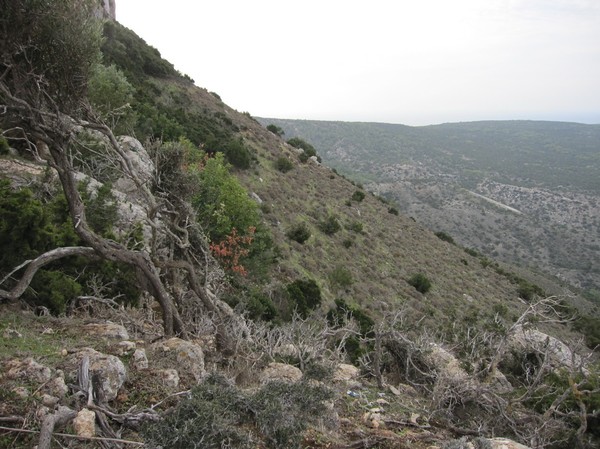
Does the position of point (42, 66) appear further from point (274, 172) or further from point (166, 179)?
point (274, 172)

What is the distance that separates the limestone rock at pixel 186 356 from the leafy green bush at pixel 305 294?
902 centimetres

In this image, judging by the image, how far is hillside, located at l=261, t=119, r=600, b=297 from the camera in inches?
2505

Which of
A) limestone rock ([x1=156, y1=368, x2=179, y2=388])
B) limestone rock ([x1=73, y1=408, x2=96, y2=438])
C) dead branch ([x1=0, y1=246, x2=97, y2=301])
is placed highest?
dead branch ([x1=0, y1=246, x2=97, y2=301])

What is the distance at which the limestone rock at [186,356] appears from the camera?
173 inches

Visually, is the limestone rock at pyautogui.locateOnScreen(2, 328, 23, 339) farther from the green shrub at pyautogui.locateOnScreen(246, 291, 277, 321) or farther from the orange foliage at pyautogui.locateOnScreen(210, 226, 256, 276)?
the orange foliage at pyautogui.locateOnScreen(210, 226, 256, 276)

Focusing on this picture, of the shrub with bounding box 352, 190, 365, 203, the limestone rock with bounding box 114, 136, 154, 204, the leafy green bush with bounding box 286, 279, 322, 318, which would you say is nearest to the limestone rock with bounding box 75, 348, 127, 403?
the limestone rock with bounding box 114, 136, 154, 204

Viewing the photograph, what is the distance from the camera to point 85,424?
2.87 meters

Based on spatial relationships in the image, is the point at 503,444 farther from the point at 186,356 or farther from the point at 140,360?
the point at 140,360

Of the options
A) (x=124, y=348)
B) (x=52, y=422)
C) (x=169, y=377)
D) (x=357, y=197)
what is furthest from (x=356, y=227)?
(x=52, y=422)

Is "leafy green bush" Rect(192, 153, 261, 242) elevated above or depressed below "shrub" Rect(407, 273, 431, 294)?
above

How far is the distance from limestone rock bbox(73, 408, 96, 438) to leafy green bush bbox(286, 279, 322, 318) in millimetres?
10955

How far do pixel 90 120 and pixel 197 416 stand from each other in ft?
14.2

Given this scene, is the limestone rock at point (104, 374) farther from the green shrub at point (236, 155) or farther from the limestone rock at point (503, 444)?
the green shrub at point (236, 155)

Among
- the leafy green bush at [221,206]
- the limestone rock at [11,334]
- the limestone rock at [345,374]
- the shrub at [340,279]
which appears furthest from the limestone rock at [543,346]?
the leafy green bush at [221,206]
